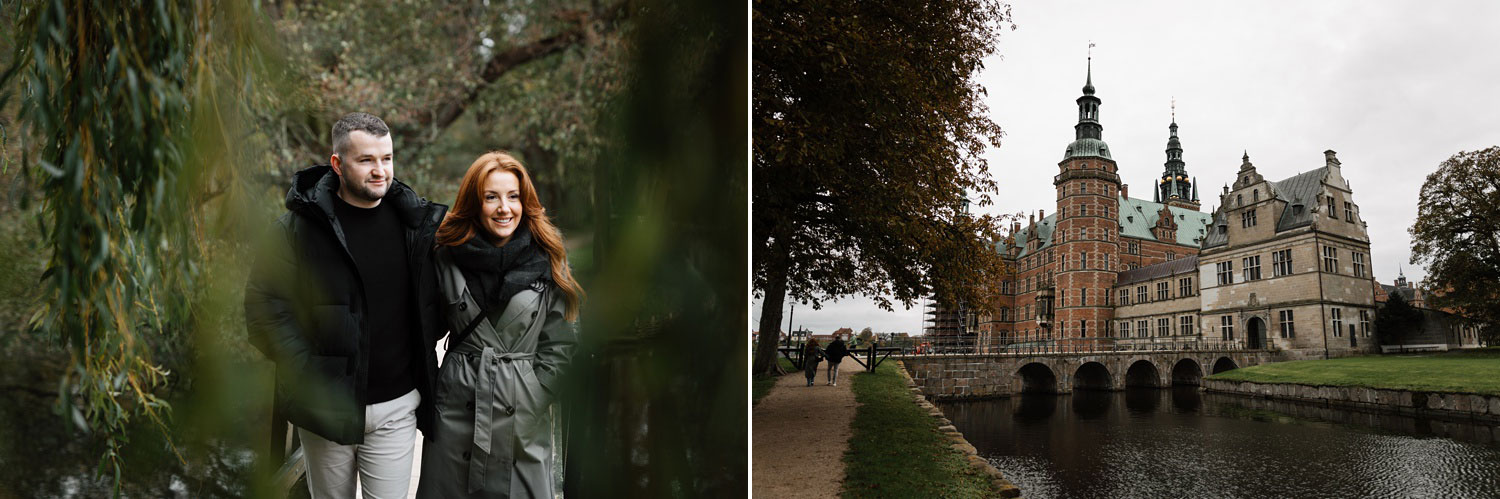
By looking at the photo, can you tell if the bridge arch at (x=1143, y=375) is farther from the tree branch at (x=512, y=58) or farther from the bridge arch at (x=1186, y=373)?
the tree branch at (x=512, y=58)

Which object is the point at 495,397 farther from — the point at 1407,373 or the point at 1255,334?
the point at 1255,334

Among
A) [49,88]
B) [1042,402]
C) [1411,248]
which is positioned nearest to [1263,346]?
[1042,402]

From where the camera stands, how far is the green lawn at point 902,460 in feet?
15.2

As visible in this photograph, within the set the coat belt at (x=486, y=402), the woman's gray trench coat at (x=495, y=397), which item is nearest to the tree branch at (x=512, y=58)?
the woman's gray trench coat at (x=495, y=397)

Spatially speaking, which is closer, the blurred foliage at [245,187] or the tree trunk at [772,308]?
the blurred foliage at [245,187]

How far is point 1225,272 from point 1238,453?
20.7 metres

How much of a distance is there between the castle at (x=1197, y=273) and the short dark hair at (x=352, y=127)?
16917 mm

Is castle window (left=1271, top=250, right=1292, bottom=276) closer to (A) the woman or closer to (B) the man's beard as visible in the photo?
(A) the woman

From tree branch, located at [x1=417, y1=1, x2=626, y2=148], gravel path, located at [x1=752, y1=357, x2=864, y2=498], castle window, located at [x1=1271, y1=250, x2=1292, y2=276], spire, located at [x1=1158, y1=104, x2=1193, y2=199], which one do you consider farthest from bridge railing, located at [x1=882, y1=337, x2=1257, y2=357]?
spire, located at [x1=1158, y1=104, x2=1193, y2=199]

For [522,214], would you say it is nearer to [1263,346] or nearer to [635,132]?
[635,132]

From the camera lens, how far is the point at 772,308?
25.6 ft

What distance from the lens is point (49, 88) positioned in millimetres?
1530

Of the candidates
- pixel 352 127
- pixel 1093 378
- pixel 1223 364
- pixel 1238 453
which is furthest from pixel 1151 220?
pixel 352 127

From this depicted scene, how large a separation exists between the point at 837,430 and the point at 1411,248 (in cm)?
1234
